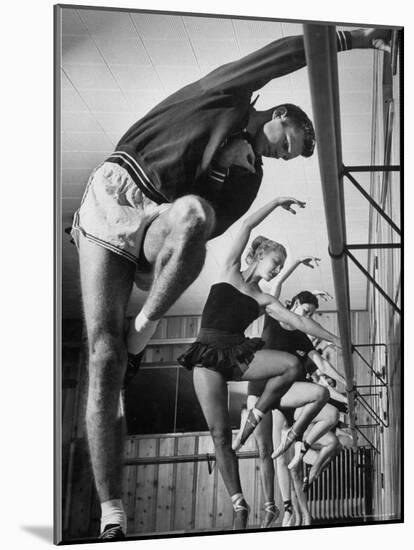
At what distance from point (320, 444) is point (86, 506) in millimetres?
1261

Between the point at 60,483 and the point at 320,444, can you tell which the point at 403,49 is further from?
the point at 60,483

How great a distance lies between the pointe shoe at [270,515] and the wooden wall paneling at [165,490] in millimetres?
491

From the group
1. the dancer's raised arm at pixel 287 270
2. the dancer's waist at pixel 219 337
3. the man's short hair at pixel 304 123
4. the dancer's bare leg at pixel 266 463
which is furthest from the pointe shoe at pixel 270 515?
the man's short hair at pixel 304 123

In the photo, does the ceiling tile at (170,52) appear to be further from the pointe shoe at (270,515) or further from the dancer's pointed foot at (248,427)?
the pointe shoe at (270,515)

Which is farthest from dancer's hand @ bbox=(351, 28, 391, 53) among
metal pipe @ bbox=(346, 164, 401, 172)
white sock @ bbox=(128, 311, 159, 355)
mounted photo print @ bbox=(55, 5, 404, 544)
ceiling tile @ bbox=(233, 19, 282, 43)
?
white sock @ bbox=(128, 311, 159, 355)

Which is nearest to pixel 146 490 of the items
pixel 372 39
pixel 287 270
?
pixel 287 270

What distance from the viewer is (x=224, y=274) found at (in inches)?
216

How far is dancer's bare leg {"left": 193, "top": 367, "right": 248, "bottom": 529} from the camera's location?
17.8ft

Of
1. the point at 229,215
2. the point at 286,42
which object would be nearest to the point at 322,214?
the point at 229,215

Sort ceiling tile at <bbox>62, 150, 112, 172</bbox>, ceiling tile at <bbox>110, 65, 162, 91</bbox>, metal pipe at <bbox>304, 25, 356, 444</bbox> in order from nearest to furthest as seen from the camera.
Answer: ceiling tile at <bbox>62, 150, 112, 172</bbox>, ceiling tile at <bbox>110, 65, 162, 91</bbox>, metal pipe at <bbox>304, 25, 356, 444</bbox>

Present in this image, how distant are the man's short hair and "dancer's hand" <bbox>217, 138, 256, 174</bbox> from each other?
0.87ft

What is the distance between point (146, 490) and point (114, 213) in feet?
4.43

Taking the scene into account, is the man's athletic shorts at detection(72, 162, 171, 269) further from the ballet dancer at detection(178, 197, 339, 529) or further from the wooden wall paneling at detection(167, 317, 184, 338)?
the ballet dancer at detection(178, 197, 339, 529)

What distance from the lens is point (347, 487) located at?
18.8ft
